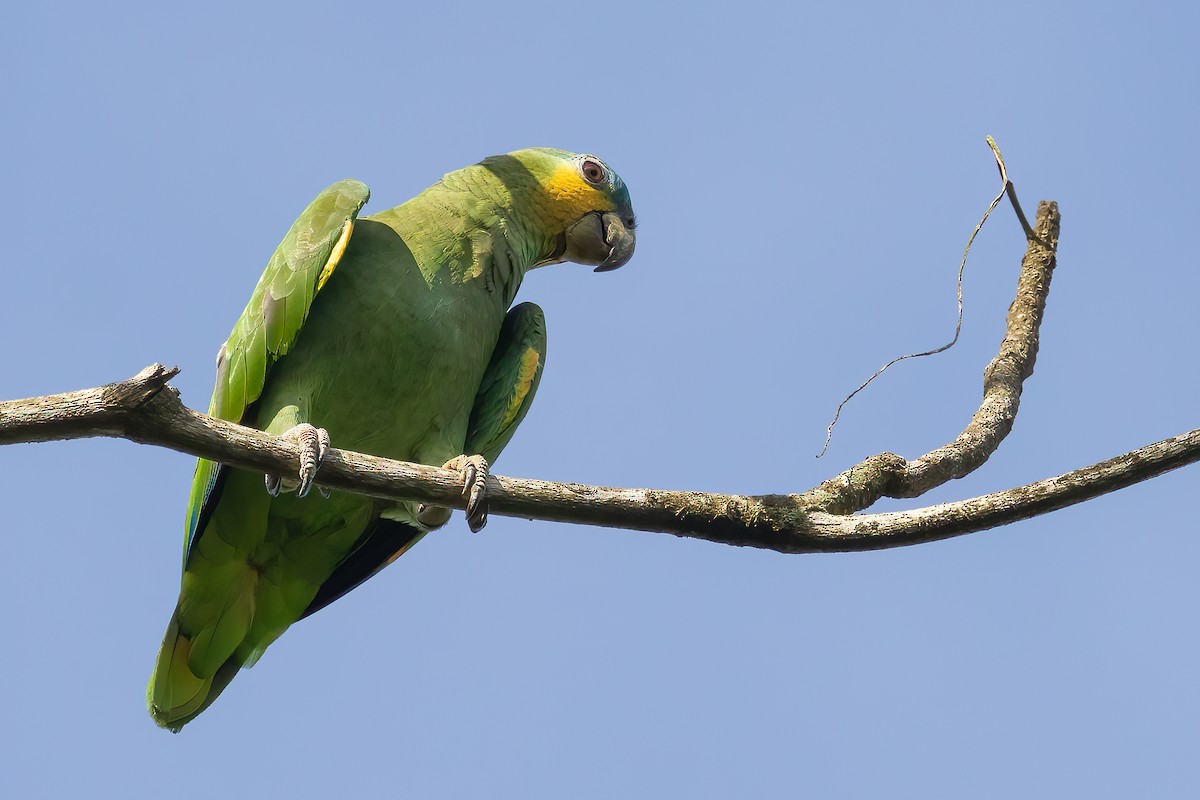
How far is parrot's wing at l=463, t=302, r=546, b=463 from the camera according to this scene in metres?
6.04

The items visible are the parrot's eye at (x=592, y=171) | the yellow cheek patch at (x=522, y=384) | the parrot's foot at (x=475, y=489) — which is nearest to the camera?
the parrot's foot at (x=475, y=489)

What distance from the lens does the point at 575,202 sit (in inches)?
251

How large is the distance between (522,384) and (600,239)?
1004 mm

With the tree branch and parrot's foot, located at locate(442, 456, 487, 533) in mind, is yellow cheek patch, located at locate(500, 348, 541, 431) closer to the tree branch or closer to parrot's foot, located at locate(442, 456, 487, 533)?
parrot's foot, located at locate(442, 456, 487, 533)

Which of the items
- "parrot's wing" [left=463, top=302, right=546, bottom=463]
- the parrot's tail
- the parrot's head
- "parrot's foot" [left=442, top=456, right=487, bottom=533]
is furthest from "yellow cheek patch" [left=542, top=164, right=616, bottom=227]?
the parrot's tail

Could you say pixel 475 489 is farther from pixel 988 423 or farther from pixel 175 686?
pixel 175 686

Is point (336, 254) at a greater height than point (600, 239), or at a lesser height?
lesser

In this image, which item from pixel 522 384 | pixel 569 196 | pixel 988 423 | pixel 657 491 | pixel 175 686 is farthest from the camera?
pixel 569 196

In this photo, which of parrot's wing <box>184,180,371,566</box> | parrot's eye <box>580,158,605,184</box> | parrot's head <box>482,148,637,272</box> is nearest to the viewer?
parrot's wing <box>184,180,371,566</box>

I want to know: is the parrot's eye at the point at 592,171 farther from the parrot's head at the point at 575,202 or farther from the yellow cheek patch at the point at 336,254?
the yellow cheek patch at the point at 336,254

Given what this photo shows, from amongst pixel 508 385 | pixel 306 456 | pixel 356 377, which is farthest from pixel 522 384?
pixel 306 456

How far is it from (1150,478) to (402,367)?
3.17 metres

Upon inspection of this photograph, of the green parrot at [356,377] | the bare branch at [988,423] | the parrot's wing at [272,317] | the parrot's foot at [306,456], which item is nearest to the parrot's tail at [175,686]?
the green parrot at [356,377]

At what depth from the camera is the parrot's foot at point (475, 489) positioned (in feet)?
14.0
